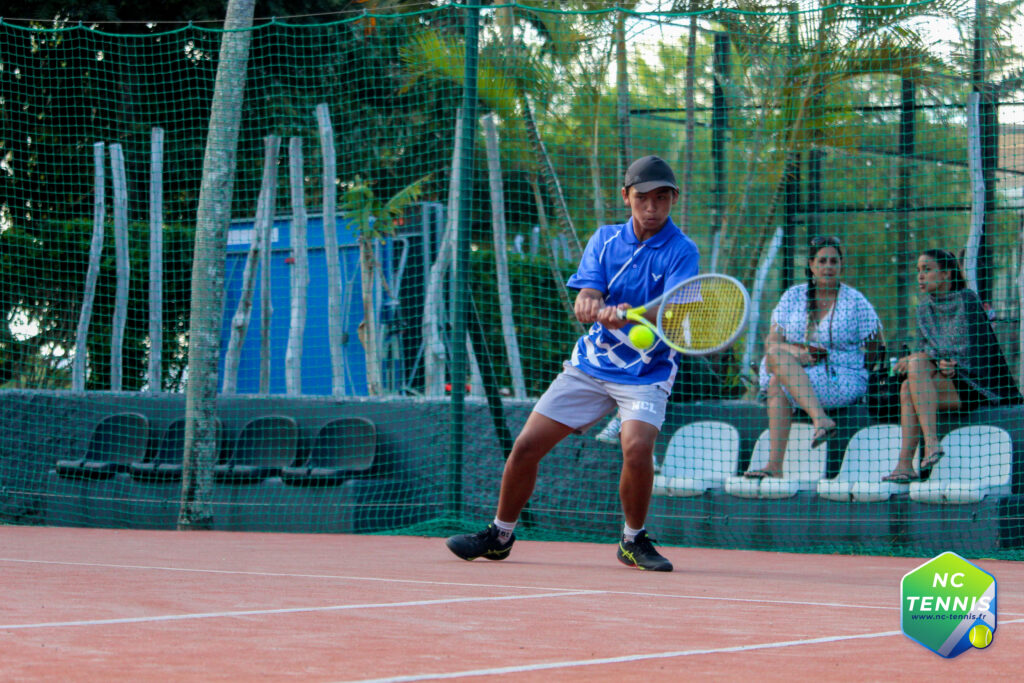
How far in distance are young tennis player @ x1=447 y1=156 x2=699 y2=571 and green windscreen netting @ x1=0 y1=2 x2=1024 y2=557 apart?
6.66ft

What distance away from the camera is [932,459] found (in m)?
7.05

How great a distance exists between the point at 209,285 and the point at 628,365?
3.97 meters

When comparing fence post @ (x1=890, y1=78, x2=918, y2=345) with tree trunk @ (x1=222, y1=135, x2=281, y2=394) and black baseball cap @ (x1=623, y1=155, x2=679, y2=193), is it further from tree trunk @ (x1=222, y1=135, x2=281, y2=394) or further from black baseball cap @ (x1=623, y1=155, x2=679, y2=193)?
tree trunk @ (x1=222, y1=135, x2=281, y2=394)

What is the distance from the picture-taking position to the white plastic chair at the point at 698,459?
7758mm

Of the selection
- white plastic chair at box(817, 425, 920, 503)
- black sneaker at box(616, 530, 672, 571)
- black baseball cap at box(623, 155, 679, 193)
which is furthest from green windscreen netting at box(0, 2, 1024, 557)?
black baseball cap at box(623, 155, 679, 193)

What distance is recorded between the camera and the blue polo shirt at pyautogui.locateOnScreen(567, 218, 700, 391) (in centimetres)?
554

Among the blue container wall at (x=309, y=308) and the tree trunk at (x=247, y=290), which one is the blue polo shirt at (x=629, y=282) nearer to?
the blue container wall at (x=309, y=308)

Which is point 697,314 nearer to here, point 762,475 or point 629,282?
point 629,282

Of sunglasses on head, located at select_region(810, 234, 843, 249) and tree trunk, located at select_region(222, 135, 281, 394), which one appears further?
tree trunk, located at select_region(222, 135, 281, 394)

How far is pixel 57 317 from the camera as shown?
1004 cm

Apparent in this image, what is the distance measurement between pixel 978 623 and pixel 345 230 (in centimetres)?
805

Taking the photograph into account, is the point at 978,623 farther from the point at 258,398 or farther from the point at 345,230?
the point at 345,230

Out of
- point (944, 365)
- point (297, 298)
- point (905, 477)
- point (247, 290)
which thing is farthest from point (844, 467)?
point (247, 290)

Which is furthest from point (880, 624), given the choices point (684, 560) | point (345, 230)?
point (345, 230)
